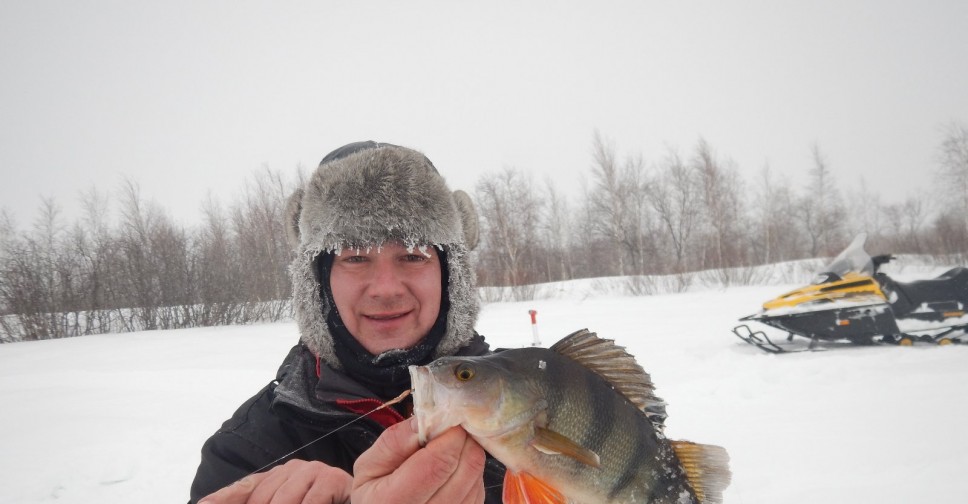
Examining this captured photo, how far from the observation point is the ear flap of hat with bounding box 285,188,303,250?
2.13 meters

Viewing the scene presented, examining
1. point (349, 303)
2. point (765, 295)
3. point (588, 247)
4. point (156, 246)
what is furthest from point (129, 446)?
point (588, 247)

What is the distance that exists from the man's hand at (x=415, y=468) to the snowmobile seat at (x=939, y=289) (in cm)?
793

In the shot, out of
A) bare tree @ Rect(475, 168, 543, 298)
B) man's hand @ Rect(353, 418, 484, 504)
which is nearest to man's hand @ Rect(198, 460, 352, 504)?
man's hand @ Rect(353, 418, 484, 504)

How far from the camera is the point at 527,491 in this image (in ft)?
3.53

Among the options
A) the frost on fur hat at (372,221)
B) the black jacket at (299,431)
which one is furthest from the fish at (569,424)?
the frost on fur hat at (372,221)

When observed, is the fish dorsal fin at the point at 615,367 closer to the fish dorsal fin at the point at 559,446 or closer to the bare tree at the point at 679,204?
the fish dorsal fin at the point at 559,446

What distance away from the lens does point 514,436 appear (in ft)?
3.31

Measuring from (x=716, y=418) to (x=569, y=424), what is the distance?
3558mm

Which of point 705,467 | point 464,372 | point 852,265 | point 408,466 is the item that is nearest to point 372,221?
point 464,372

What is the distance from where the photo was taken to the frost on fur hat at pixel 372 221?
1.82 metres

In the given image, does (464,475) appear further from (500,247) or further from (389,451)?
(500,247)

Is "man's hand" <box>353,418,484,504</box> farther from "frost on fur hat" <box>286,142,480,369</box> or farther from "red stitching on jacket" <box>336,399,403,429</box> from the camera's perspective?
"frost on fur hat" <box>286,142,480,369</box>

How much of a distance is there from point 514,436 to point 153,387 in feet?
22.5

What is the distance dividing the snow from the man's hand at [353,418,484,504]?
2660 millimetres
